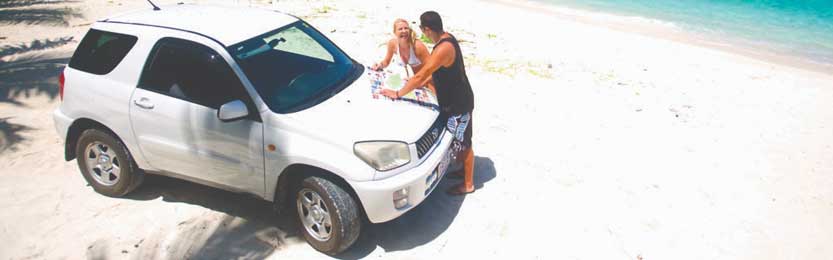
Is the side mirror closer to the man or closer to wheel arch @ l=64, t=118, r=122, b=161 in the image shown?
the man

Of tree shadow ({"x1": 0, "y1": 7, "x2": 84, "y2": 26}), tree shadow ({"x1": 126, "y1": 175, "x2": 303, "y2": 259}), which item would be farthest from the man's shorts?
tree shadow ({"x1": 0, "y1": 7, "x2": 84, "y2": 26})

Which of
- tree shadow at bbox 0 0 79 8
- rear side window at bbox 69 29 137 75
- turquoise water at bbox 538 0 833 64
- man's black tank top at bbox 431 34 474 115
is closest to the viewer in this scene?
rear side window at bbox 69 29 137 75

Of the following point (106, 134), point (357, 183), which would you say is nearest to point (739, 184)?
point (357, 183)

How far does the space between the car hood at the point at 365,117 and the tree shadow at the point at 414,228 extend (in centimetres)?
93

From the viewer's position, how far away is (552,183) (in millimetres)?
5285

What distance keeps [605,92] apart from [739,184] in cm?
291

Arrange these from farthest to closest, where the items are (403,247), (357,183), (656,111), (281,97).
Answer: (656,111), (403,247), (281,97), (357,183)

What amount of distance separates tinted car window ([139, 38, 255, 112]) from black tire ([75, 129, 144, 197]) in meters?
0.69

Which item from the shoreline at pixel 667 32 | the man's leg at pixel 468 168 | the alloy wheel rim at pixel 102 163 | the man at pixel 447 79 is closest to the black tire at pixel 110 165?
the alloy wheel rim at pixel 102 163

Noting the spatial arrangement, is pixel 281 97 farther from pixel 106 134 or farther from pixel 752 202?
pixel 752 202

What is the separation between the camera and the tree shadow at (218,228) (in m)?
4.00

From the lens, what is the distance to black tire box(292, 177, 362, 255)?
3656mm

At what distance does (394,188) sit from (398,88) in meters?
1.04

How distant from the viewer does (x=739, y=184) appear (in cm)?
553
